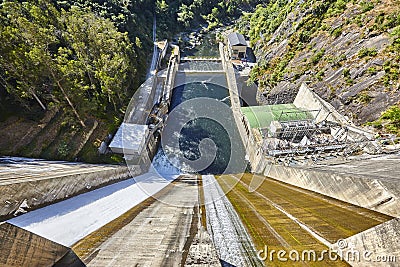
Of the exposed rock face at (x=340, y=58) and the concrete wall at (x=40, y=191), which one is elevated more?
the exposed rock face at (x=340, y=58)

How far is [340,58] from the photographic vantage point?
66.4 ft

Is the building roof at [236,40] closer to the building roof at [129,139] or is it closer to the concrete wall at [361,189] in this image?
the building roof at [129,139]

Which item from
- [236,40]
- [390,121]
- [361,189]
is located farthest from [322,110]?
[236,40]

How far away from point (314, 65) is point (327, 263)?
78.9 feet

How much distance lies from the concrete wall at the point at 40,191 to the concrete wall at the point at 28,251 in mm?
1703

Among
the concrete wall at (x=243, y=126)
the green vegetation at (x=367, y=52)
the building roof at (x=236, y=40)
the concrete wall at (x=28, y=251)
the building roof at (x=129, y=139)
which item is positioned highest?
the building roof at (x=236, y=40)

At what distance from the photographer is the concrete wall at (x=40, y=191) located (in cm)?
435

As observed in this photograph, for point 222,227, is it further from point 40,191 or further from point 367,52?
point 367,52

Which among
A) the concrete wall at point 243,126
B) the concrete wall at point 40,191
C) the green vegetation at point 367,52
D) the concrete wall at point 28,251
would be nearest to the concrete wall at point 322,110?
the green vegetation at point 367,52

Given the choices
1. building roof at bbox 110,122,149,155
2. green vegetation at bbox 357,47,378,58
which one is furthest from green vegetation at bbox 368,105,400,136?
building roof at bbox 110,122,149,155

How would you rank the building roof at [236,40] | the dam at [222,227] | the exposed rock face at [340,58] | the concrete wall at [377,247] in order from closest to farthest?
the concrete wall at [377,247] < the dam at [222,227] < the exposed rock face at [340,58] < the building roof at [236,40]

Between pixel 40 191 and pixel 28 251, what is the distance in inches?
112

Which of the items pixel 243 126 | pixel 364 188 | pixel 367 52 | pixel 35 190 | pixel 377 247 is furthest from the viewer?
pixel 243 126

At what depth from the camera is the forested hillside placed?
53.9 ft
